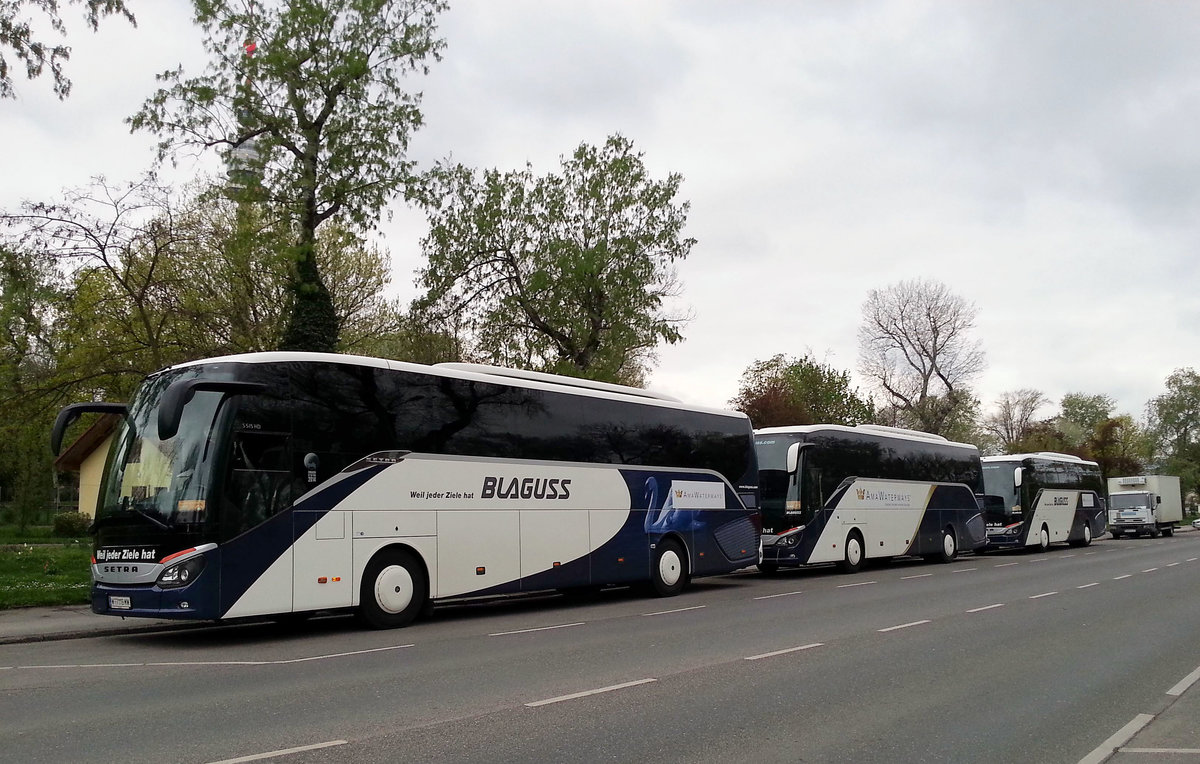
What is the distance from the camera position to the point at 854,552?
2527 cm

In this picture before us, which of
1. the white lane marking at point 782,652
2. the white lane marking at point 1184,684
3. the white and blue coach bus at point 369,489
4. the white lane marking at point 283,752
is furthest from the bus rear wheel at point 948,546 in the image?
the white lane marking at point 283,752

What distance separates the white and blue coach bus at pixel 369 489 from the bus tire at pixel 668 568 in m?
0.05

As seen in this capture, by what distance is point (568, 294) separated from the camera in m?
34.9

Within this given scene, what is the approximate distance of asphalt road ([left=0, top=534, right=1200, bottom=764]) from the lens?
6602 millimetres

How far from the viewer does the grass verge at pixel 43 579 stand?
637 inches

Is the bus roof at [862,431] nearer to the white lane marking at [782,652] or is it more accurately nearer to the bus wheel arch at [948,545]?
the bus wheel arch at [948,545]

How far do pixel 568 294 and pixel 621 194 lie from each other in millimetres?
4394

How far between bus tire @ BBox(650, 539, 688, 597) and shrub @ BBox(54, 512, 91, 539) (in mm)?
28882

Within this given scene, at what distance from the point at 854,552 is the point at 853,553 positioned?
0.05 meters

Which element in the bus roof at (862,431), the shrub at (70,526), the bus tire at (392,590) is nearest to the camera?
the bus tire at (392,590)

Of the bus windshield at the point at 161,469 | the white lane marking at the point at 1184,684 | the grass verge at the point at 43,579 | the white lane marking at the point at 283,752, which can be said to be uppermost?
the bus windshield at the point at 161,469

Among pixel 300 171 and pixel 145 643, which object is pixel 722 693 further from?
pixel 300 171

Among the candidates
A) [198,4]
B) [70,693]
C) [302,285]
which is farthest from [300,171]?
[70,693]

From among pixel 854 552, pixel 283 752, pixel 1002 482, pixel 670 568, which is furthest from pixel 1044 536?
pixel 283 752
